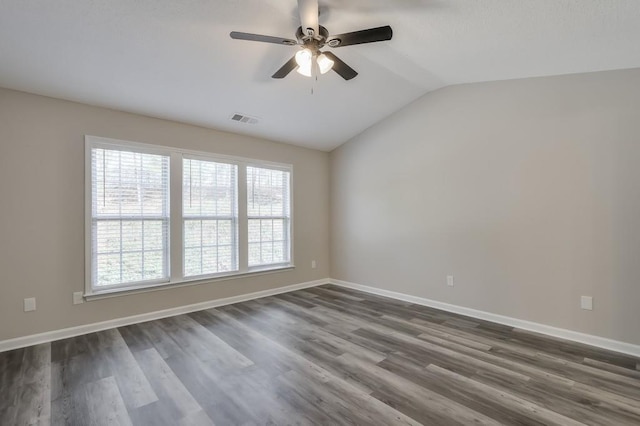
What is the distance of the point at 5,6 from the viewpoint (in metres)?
2.15

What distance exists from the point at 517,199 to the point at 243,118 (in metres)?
3.55

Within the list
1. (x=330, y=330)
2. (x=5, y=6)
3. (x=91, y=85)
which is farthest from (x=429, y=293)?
(x=5, y=6)

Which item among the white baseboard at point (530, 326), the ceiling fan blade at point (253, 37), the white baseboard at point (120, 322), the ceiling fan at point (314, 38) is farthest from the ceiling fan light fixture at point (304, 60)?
the white baseboard at point (530, 326)

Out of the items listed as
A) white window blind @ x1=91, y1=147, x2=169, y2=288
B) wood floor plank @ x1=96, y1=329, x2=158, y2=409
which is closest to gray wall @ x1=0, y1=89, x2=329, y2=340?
white window blind @ x1=91, y1=147, x2=169, y2=288

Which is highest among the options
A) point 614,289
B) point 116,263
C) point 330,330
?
point 116,263

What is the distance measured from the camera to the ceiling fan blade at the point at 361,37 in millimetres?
2178

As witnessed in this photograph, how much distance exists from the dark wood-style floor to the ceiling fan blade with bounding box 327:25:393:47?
8.43ft

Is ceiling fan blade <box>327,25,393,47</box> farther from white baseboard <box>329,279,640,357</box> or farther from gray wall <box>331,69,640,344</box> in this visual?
white baseboard <box>329,279,640,357</box>

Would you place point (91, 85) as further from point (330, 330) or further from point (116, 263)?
point (330, 330)

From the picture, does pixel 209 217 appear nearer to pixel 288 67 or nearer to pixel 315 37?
pixel 288 67

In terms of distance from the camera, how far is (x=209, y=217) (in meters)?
4.34

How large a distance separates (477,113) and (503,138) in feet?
1.53

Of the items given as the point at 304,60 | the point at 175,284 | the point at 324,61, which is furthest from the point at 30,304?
the point at 324,61

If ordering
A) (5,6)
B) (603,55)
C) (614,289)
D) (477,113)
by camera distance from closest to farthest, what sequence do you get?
1. (5,6)
2. (603,55)
3. (614,289)
4. (477,113)
